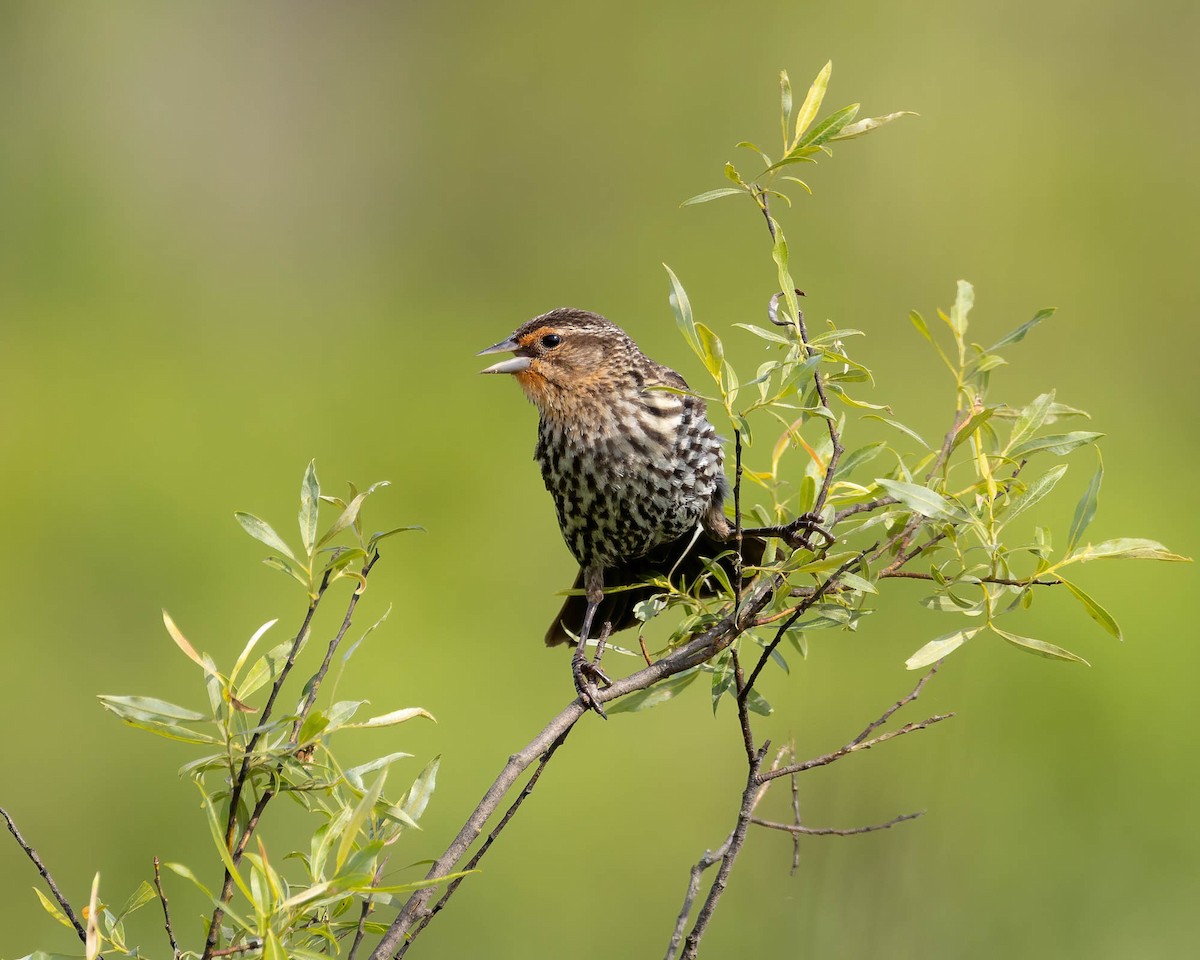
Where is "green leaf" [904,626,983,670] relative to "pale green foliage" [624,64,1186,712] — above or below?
below

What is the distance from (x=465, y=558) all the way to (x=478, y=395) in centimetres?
130

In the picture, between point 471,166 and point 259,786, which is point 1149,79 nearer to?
point 471,166

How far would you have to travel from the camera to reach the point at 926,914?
173 inches

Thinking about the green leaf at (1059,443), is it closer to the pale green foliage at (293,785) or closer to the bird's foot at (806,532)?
the bird's foot at (806,532)

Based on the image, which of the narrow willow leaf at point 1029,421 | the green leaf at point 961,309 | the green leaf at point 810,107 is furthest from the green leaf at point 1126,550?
the green leaf at point 810,107

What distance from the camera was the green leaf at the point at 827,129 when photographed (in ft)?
7.27

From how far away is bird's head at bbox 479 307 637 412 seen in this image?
354 cm

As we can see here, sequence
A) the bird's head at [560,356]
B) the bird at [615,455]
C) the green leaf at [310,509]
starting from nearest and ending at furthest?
the green leaf at [310,509] < the bird at [615,455] < the bird's head at [560,356]

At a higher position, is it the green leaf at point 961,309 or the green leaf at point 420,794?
the green leaf at point 961,309

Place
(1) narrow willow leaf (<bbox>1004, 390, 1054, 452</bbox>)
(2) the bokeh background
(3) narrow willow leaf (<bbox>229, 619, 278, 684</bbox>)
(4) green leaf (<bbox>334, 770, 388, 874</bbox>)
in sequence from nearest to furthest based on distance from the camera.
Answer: (4) green leaf (<bbox>334, 770, 388, 874</bbox>) → (3) narrow willow leaf (<bbox>229, 619, 278, 684</bbox>) → (1) narrow willow leaf (<bbox>1004, 390, 1054, 452</bbox>) → (2) the bokeh background

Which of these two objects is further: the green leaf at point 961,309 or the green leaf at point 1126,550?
the green leaf at point 961,309

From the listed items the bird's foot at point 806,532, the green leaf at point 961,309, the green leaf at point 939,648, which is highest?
the green leaf at point 961,309

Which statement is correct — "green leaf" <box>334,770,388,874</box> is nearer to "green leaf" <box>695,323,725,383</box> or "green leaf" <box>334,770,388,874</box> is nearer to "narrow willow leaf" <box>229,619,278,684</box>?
"narrow willow leaf" <box>229,619,278,684</box>

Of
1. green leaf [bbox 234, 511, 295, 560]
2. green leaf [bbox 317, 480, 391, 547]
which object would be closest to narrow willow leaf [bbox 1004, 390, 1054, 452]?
green leaf [bbox 317, 480, 391, 547]
